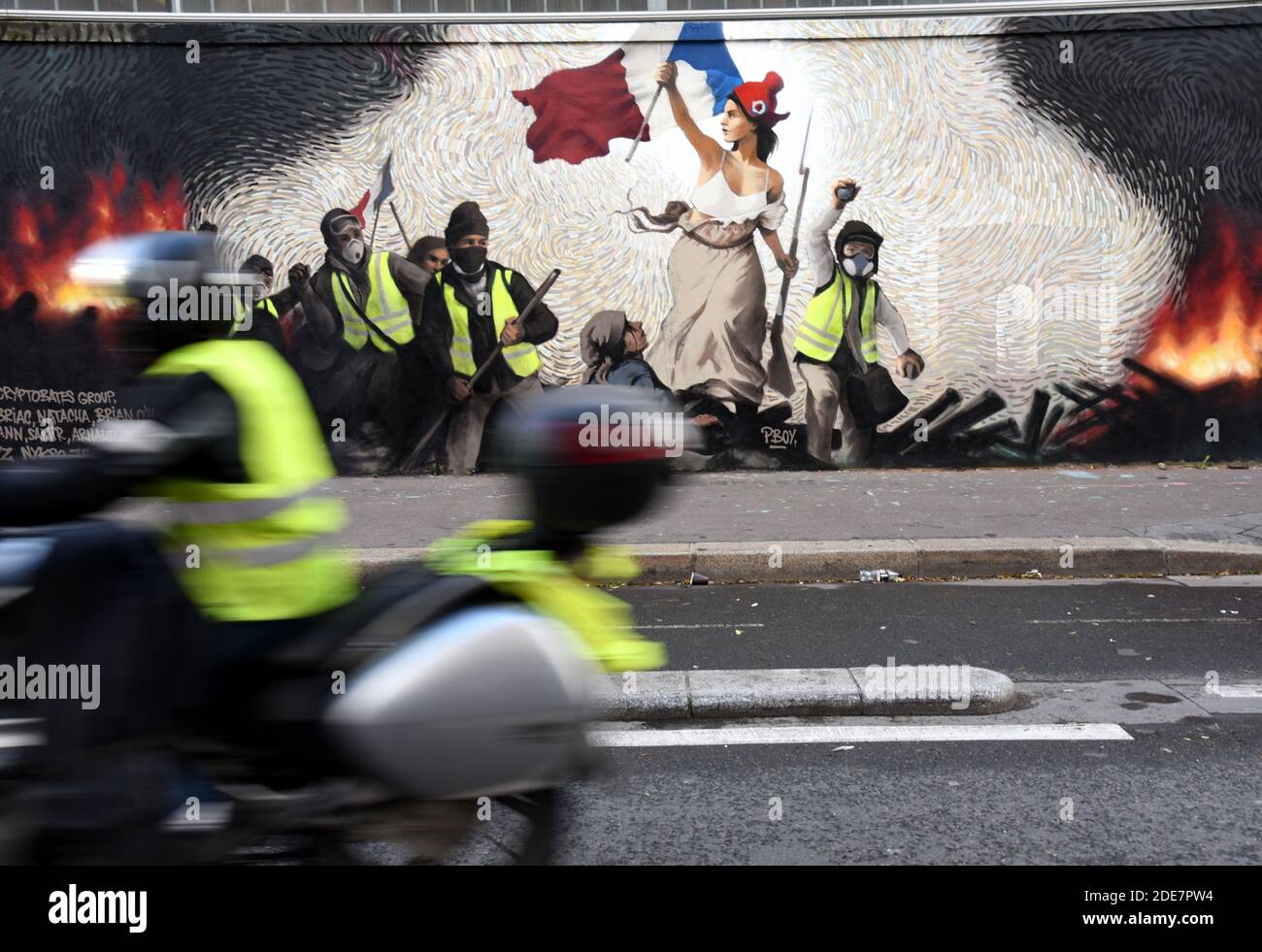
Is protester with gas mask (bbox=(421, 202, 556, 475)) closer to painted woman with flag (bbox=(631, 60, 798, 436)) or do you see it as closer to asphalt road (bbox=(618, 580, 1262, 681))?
painted woman with flag (bbox=(631, 60, 798, 436))

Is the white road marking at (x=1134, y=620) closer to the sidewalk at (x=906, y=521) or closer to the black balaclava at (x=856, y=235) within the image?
the sidewalk at (x=906, y=521)

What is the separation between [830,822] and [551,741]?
1.67 metres

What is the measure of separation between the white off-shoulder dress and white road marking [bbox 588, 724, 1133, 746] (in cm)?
716

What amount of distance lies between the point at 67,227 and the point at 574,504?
1085cm

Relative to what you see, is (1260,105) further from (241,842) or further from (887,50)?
(241,842)

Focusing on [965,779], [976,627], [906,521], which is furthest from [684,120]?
[965,779]

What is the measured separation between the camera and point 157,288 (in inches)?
105

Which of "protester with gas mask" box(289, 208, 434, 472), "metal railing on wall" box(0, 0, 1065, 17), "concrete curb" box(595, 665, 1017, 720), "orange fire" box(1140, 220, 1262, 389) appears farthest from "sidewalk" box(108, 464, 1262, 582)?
"metal railing on wall" box(0, 0, 1065, 17)

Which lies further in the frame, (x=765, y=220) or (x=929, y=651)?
(x=765, y=220)

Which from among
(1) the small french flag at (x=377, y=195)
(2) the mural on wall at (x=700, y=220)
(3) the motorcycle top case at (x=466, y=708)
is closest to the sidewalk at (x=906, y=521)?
(2) the mural on wall at (x=700, y=220)

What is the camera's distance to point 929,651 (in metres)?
5.88

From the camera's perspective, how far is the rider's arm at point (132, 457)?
2.42 metres

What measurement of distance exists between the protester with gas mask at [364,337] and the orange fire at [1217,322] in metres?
7.49
